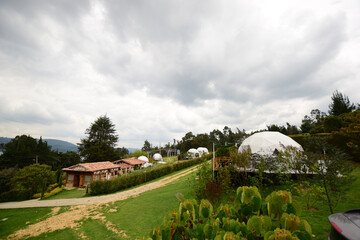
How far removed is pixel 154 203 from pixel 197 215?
1087 centimetres

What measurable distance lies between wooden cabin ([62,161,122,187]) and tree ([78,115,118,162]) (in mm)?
12435

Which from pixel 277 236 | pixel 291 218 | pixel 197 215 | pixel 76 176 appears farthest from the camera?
pixel 76 176

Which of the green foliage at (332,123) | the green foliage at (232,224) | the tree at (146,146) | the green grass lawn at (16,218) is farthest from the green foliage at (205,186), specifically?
the tree at (146,146)

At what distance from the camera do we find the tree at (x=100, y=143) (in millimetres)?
38344

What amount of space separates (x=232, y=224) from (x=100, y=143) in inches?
1833

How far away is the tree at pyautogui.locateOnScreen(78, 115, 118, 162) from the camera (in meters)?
38.3

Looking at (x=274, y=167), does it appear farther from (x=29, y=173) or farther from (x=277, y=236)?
(x=29, y=173)

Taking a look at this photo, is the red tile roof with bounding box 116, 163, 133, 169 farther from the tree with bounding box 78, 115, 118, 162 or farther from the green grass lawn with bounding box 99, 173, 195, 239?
the green grass lawn with bounding box 99, 173, 195, 239

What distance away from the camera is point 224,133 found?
298 feet

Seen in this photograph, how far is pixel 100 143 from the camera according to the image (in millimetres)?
41625

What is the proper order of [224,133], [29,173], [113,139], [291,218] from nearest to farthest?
[291,218] < [29,173] < [113,139] < [224,133]

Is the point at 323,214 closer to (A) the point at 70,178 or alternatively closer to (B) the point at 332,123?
(B) the point at 332,123

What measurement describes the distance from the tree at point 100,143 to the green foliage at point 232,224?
42.6 metres

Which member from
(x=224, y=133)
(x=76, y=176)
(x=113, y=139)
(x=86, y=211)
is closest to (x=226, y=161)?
(x=86, y=211)
